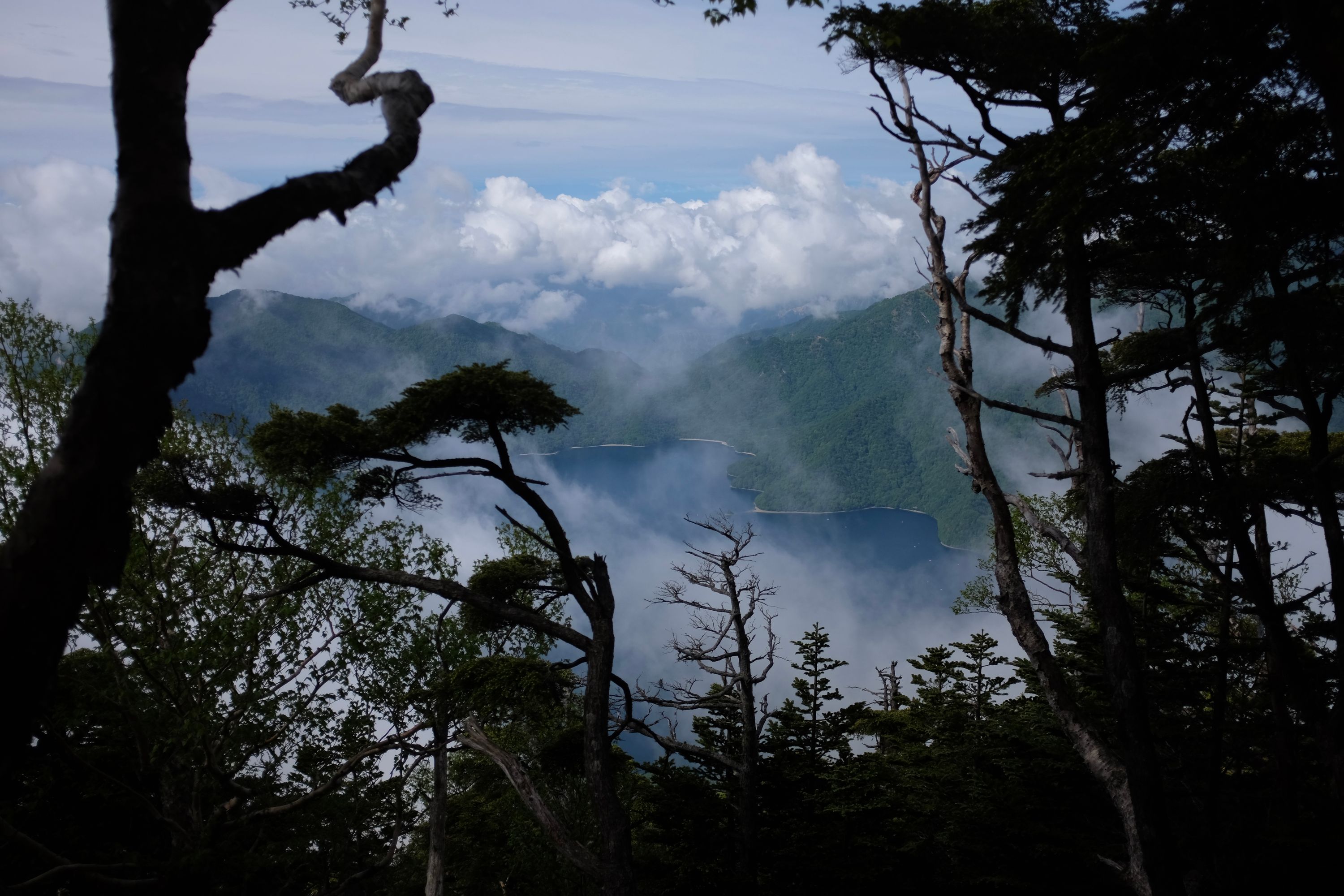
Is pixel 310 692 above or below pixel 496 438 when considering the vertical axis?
below

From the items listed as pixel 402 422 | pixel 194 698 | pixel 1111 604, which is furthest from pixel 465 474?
pixel 1111 604

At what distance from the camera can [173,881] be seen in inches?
269

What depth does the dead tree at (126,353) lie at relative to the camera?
2.06m

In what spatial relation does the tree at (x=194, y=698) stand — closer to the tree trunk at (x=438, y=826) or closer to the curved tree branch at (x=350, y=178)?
the tree trunk at (x=438, y=826)

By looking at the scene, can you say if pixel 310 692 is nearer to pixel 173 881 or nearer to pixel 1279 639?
pixel 173 881

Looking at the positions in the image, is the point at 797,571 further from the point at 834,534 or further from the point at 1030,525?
the point at 1030,525

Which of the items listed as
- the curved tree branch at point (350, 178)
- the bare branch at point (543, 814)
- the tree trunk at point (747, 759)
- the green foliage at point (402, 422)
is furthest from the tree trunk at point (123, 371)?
the tree trunk at point (747, 759)

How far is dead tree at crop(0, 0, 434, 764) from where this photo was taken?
2061 mm

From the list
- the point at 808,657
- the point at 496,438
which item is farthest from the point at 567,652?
the point at 496,438

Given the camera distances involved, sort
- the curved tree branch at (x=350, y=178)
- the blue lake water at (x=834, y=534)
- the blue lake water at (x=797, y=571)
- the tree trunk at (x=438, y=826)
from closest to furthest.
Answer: the curved tree branch at (x=350, y=178)
the tree trunk at (x=438, y=826)
the blue lake water at (x=797, y=571)
the blue lake water at (x=834, y=534)

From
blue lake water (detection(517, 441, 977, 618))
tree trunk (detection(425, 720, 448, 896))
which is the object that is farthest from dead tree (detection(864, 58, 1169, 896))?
blue lake water (detection(517, 441, 977, 618))

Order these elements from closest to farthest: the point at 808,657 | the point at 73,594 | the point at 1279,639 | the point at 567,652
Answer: the point at 73,594 < the point at 1279,639 < the point at 808,657 < the point at 567,652

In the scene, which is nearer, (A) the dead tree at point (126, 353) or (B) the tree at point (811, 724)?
(A) the dead tree at point (126, 353)

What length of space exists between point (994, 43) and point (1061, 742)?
8.83 m
